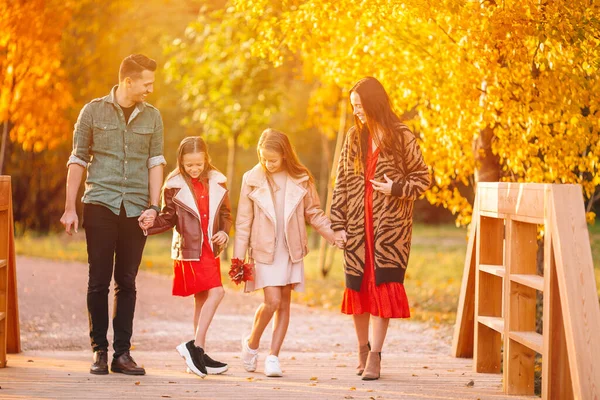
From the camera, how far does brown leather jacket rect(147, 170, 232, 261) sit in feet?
19.5

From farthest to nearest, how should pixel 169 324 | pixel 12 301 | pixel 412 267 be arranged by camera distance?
1. pixel 412 267
2. pixel 169 324
3. pixel 12 301

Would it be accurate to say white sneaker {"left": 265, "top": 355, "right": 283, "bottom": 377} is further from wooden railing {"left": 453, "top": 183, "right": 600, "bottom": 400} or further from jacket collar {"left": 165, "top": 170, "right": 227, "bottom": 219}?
wooden railing {"left": 453, "top": 183, "right": 600, "bottom": 400}

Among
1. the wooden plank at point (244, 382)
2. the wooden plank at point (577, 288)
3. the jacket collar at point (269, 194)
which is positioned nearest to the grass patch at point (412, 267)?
the wooden plank at point (244, 382)

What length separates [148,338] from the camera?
8.80 metres

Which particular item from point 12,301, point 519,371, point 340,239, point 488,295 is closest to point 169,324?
point 12,301

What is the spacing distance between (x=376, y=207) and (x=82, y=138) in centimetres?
185

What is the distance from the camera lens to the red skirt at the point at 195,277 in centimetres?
596

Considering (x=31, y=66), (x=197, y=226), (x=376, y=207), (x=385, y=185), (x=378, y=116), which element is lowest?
(x=197, y=226)

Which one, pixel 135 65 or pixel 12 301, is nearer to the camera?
pixel 135 65

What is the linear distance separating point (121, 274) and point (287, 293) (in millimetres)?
1055

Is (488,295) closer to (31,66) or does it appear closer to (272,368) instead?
(272,368)

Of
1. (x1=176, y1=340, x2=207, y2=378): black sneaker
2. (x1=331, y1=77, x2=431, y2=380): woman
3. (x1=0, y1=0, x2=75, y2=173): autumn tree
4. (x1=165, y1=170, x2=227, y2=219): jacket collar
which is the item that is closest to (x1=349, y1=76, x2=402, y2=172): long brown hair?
(x1=331, y1=77, x2=431, y2=380): woman

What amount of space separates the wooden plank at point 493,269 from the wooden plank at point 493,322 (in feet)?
0.96

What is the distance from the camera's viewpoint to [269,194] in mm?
6027
